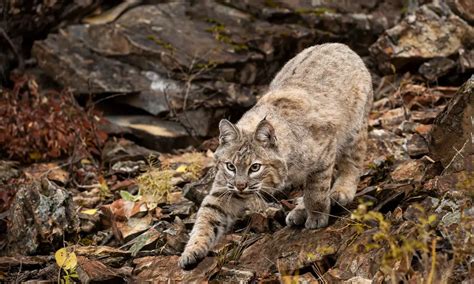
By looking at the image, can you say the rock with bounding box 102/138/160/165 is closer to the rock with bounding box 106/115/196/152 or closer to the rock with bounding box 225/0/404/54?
the rock with bounding box 106/115/196/152

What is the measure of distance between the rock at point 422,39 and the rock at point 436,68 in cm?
11

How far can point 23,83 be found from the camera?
10.0 meters

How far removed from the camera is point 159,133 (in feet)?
33.4

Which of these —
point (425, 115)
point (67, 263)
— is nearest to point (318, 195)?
point (67, 263)

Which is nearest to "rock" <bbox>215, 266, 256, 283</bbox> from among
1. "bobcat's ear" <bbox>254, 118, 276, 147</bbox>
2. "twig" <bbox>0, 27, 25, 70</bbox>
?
"bobcat's ear" <bbox>254, 118, 276, 147</bbox>

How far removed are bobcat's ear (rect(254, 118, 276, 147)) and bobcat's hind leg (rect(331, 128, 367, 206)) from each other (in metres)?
0.94

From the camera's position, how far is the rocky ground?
601 centimetres

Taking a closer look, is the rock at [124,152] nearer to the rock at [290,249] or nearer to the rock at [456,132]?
the rock at [290,249]

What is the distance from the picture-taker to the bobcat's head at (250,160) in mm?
5941

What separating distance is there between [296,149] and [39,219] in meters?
2.83

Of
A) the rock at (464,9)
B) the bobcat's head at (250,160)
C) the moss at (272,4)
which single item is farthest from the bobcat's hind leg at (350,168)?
the moss at (272,4)

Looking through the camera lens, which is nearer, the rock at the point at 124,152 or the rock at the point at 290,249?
the rock at the point at 290,249

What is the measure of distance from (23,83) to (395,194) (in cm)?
609

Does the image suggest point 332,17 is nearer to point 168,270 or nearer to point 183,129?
point 183,129
